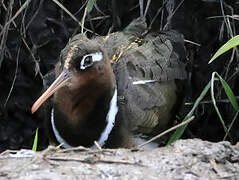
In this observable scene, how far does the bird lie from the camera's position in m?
3.32

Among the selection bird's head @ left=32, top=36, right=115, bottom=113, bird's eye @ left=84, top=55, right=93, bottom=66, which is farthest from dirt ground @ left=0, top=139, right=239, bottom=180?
bird's eye @ left=84, top=55, right=93, bottom=66

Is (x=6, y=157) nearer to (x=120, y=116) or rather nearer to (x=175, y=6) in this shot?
(x=120, y=116)

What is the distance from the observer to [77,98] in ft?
11.1

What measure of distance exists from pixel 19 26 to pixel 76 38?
1021 millimetres

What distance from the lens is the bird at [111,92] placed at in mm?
3324

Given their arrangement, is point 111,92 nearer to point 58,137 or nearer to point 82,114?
point 82,114

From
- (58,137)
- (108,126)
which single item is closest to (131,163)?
(108,126)

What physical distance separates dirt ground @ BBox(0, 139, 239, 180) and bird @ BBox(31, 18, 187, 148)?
564 millimetres

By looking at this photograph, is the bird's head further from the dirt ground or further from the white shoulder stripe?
the dirt ground

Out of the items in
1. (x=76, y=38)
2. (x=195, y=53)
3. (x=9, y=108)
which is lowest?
(x=9, y=108)

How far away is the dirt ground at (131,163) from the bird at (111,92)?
1.85 feet

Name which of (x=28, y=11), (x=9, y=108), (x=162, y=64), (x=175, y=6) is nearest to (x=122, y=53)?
(x=162, y=64)

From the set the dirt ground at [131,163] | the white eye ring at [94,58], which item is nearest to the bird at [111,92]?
the white eye ring at [94,58]

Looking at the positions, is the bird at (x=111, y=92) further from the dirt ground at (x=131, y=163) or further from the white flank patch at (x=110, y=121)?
the dirt ground at (x=131, y=163)
